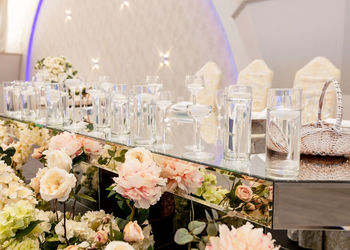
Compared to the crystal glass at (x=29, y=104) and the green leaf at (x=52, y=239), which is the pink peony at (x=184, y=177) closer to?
the green leaf at (x=52, y=239)

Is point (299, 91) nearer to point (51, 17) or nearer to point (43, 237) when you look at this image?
point (43, 237)

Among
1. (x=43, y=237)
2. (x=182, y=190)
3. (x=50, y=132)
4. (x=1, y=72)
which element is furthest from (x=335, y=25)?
(x=1, y=72)

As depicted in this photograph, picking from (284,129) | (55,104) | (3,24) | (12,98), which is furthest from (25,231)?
(3,24)

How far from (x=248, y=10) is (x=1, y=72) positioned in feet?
17.8

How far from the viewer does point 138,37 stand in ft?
19.9

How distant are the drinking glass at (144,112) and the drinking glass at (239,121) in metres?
0.31

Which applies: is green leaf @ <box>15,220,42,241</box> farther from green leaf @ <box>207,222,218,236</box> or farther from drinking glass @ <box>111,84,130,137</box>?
drinking glass @ <box>111,84,130,137</box>

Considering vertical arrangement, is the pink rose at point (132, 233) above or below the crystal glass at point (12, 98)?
below

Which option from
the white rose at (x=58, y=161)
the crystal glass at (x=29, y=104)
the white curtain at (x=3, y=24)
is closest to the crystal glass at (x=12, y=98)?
the crystal glass at (x=29, y=104)

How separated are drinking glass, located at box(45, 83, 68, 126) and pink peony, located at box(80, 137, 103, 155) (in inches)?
21.0

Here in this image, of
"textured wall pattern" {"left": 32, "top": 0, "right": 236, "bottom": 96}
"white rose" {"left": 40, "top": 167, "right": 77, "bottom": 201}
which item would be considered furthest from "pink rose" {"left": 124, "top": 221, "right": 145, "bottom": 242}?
"textured wall pattern" {"left": 32, "top": 0, "right": 236, "bottom": 96}

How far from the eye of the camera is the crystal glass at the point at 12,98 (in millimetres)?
2166

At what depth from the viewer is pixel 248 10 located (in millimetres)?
4934

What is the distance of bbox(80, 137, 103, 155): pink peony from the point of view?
1204mm
